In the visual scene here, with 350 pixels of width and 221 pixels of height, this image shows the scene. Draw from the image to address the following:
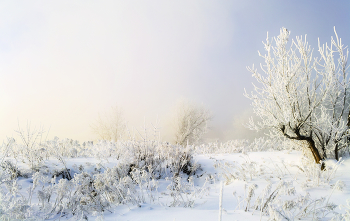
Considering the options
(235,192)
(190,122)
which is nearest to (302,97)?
(235,192)

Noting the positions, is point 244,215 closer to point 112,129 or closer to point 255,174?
point 255,174

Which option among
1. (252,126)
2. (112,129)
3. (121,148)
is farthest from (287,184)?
(112,129)

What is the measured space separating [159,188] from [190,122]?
19.9 meters

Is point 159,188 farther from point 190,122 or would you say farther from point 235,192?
point 190,122

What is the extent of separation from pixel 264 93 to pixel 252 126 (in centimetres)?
103

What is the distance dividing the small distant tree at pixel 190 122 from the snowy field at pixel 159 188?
16.4m

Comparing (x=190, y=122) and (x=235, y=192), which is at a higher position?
(x=190, y=122)

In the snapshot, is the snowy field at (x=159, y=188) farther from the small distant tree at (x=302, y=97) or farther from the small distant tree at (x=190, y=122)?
the small distant tree at (x=190, y=122)

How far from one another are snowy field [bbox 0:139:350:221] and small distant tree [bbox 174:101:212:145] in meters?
16.4

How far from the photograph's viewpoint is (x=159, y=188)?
524cm

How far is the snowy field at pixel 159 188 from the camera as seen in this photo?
262 cm

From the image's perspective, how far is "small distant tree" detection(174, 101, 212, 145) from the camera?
2442 cm

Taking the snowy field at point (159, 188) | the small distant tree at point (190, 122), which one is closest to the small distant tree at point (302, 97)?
the snowy field at point (159, 188)

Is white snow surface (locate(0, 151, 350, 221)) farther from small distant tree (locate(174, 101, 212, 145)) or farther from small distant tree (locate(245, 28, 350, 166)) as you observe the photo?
small distant tree (locate(174, 101, 212, 145))
